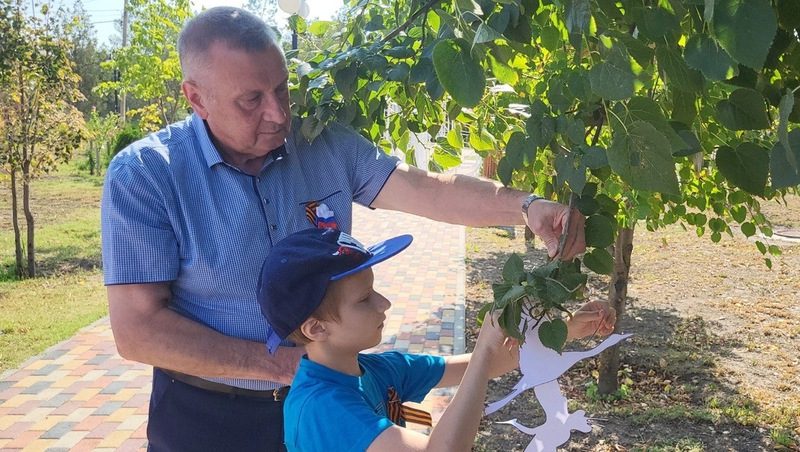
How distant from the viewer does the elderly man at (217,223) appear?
1.71 m

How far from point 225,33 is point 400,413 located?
0.97 m

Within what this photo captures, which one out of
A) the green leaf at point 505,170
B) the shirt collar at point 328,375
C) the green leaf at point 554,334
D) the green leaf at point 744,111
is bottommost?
the shirt collar at point 328,375

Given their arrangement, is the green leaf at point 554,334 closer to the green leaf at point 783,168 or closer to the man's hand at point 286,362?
the green leaf at point 783,168

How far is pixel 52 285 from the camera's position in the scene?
7.73 meters

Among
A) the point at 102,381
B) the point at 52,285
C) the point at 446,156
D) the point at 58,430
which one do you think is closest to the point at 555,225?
the point at 446,156

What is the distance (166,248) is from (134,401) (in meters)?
3.30

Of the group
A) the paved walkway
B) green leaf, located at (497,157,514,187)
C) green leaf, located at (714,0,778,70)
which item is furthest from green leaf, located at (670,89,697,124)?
the paved walkway

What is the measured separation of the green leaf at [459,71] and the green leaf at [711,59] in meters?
0.30

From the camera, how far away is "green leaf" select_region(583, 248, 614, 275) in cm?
136

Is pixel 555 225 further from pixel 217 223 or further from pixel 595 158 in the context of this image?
pixel 217 223

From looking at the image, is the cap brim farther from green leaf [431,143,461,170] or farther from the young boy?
green leaf [431,143,461,170]

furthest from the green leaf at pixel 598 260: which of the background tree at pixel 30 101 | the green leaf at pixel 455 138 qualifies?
the background tree at pixel 30 101

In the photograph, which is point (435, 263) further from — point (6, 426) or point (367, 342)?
point (367, 342)

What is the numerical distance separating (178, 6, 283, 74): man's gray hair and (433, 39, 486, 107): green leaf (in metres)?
0.84
